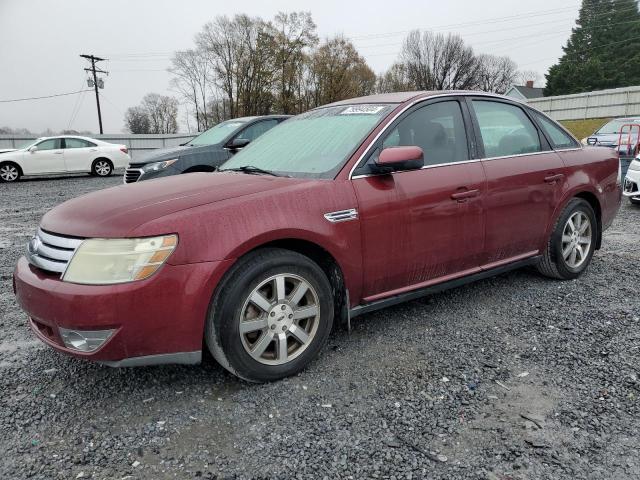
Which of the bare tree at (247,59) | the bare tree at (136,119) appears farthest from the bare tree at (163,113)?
the bare tree at (247,59)

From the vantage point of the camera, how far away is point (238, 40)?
45.3 meters

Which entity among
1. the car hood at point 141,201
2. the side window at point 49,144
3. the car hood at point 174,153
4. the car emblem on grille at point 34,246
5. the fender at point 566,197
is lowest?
the fender at point 566,197

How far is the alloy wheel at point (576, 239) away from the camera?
14.2 feet

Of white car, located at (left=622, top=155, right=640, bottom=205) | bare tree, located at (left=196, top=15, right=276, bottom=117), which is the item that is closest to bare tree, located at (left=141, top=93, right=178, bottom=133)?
bare tree, located at (left=196, top=15, right=276, bottom=117)

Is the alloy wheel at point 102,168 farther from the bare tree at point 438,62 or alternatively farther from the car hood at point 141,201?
the bare tree at point 438,62

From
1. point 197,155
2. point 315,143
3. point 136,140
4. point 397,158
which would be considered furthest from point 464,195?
point 136,140

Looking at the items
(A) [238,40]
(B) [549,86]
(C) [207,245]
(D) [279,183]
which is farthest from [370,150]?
(B) [549,86]

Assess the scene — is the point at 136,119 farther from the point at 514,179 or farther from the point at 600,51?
the point at 514,179

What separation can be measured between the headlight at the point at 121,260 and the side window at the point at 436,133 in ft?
5.40

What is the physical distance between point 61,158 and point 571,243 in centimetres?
1556

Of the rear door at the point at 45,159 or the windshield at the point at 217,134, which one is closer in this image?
the windshield at the point at 217,134

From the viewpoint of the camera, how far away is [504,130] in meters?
3.93

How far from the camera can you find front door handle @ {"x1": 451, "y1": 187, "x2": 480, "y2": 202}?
337 centimetres

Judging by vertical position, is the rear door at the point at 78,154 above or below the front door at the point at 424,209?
above
